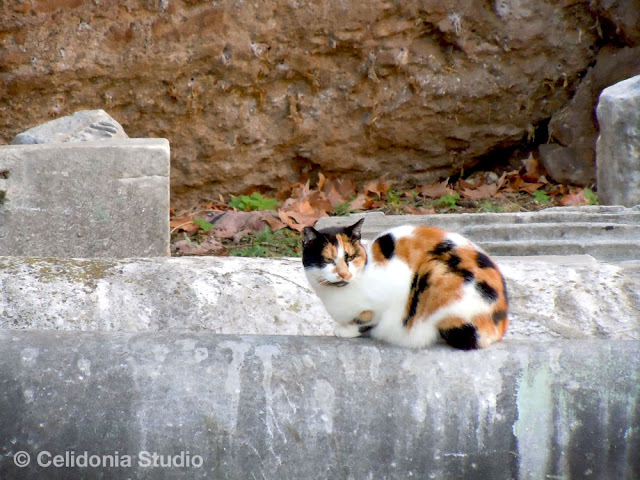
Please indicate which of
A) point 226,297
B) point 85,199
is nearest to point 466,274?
point 226,297

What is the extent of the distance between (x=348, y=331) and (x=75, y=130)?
270 cm

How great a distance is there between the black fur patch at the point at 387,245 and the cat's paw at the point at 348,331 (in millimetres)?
220

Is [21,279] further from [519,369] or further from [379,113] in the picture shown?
[379,113]

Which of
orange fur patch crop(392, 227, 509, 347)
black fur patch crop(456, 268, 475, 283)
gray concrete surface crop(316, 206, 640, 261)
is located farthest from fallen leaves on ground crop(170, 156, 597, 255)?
black fur patch crop(456, 268, 475, 283)

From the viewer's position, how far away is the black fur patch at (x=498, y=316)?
2090 mm

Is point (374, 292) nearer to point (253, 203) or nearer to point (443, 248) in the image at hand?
point (443, 248)

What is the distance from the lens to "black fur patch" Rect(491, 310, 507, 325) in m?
2.09

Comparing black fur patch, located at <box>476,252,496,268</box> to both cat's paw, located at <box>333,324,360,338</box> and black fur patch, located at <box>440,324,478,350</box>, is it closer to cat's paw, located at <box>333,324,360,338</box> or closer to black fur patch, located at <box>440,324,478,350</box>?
black fur patch, located at <box>440,324,478,350</box>

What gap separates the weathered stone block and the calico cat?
6.05 feet

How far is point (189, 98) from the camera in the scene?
6.02 metres

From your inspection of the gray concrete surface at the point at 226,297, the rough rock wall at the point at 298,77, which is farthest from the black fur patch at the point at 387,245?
the rough rock wall at the point at 298,77

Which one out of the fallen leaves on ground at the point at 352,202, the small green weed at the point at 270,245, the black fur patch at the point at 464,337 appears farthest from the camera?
the fallen leaves on ground at the point at 352,202

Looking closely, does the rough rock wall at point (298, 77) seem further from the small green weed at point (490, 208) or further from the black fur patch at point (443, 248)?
the black fur patch at point (443, 248)

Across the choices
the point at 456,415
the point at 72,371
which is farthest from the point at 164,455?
the point at 456,415
